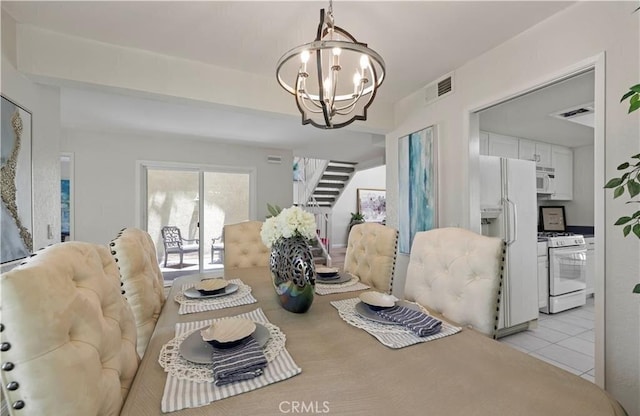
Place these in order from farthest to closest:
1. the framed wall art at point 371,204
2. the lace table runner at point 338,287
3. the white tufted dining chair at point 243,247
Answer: the framed wall art at point 371,204 → the white tufted dining chair at point 243,247 → the lace table runner at point 338,287

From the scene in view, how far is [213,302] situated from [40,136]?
6.01 feet

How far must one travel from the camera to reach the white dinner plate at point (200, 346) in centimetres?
82

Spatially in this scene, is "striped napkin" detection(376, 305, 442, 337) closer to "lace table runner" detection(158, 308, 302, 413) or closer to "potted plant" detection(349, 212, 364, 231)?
"lace table runner" detection(158, 308, 302, 413)

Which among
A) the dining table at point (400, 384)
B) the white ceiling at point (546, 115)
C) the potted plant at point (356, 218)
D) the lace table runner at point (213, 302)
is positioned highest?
the white ceiling at point (546, 115)

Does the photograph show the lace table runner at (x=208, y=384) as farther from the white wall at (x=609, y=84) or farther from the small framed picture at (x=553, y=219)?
the small framed picture at (x=553, y=219)

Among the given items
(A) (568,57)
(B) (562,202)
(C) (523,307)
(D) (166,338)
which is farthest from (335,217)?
(D) (166,338)

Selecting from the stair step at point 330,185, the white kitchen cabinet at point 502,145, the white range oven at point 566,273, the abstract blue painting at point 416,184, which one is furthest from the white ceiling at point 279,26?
the stair step at point 330,185

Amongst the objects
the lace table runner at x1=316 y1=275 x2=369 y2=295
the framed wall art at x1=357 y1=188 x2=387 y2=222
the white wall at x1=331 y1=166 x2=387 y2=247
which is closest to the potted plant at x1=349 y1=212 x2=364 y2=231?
the white wall at x1=331 y1=166 x2=387 y2=247

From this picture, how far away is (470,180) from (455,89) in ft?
2.67

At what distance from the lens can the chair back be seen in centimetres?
467

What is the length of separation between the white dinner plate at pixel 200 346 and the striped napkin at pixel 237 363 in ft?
0.08

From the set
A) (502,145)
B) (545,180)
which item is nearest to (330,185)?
(502,145)

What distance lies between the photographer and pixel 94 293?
704 millimetres

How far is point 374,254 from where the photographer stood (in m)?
1.93
